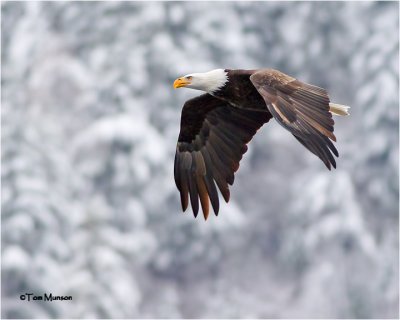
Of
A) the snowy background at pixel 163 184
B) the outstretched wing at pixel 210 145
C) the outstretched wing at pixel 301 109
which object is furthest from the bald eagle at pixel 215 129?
the snowy background at pixel 163 184

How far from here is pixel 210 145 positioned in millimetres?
12570

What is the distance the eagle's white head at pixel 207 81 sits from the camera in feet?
38.5

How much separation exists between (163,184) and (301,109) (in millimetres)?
19796

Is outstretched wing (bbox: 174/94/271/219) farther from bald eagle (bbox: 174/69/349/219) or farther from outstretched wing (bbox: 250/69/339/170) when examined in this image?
outstretched wing (bbox: 250/69/339/170)

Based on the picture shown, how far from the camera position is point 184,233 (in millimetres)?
30359

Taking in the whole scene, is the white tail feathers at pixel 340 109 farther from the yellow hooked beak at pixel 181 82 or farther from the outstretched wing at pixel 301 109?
the yellow hooked beak at pixel 181 82

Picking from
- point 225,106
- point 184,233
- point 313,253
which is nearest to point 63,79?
point 184,233

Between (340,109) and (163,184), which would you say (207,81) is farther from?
(163,184)

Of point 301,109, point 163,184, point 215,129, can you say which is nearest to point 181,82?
point 215,129

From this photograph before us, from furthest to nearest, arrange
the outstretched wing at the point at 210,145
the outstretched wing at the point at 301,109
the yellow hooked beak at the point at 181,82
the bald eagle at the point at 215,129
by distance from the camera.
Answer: the outstretched wing at the point at 210,145 → the yellow hooked beak at the point at 181,82 → the bald eagle at the point at 215,129 → the outstretched wing at the point at 301,109

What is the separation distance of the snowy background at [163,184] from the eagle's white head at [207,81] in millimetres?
15151

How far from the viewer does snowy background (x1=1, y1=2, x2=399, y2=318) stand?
27312 millimetres

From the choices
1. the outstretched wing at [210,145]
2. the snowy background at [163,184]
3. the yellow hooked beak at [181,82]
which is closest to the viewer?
the yellow hooked beak at [181,82]

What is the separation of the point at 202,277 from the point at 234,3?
30.1 ft
